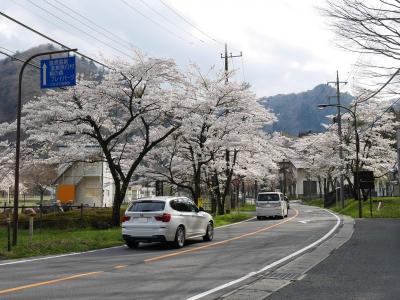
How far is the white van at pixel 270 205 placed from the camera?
33.0 meters

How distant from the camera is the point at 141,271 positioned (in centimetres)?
1059

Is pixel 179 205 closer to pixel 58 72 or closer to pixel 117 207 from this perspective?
pixel 58 72

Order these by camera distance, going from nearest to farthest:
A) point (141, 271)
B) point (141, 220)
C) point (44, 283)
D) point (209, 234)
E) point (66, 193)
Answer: point (44, 283)
point (141, 271)
point (141, 220)
point (209, 234)
point (66, 193)

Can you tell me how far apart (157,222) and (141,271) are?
4695 mm

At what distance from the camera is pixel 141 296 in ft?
25.9

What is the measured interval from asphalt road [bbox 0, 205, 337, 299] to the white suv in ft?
1.31

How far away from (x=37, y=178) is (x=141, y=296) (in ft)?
169

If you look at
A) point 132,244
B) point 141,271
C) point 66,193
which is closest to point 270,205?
point 132,244

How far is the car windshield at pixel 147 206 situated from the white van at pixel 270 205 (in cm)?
1840

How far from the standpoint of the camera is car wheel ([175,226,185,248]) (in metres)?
15.6

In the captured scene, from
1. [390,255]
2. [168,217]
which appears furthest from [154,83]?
[390,255]

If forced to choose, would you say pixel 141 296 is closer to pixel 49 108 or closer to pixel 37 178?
pixel 49 108

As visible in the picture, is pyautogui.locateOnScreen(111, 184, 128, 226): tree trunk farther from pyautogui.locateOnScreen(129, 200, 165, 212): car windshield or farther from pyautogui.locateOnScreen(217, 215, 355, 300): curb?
pyautogui.locateOnScreen(217, 215, 355, 300): curb

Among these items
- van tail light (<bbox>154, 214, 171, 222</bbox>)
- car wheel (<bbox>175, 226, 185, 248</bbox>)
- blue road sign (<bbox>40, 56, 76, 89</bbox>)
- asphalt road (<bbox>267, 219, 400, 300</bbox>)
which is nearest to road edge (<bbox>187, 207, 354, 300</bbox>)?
asphalt road (<bbox>267, 219, 400, 300</bbox>)
